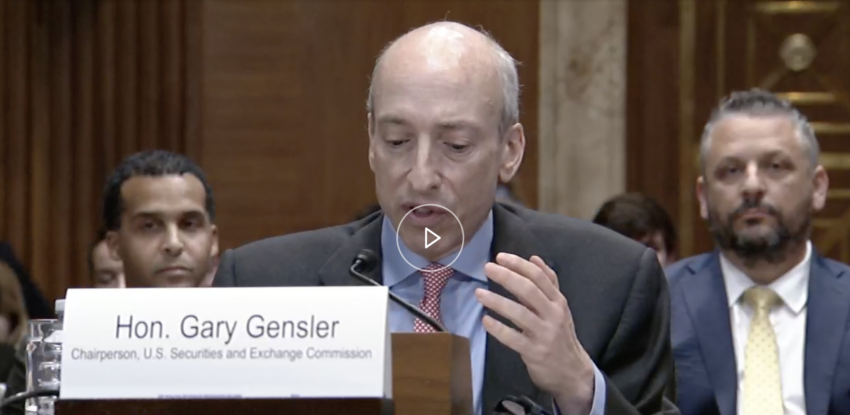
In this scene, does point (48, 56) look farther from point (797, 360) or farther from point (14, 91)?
point (797, 360)

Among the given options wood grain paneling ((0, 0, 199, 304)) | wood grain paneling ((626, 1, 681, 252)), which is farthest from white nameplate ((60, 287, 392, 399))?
wood grain paneling ((626, 1, 681, 252))

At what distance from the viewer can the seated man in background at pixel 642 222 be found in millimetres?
5273

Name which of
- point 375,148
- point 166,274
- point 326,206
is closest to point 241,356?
point 375,148

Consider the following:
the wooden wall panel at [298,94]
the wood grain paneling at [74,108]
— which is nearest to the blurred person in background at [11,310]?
the wood grain paneling at [74,108]

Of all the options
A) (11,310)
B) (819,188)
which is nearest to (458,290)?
(819,188)

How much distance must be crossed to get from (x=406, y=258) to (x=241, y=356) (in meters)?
0.83

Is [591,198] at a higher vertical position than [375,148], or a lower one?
lower

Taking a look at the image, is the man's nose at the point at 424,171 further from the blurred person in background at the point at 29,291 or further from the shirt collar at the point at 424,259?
the blurred person in background at the point at 29,291

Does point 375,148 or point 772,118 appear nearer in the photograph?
point 375,148

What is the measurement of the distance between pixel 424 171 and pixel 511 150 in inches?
→ 13.6

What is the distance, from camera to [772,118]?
4488mm

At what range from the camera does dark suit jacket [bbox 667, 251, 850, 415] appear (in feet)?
13.4

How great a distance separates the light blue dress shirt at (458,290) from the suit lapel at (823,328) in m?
1.58
